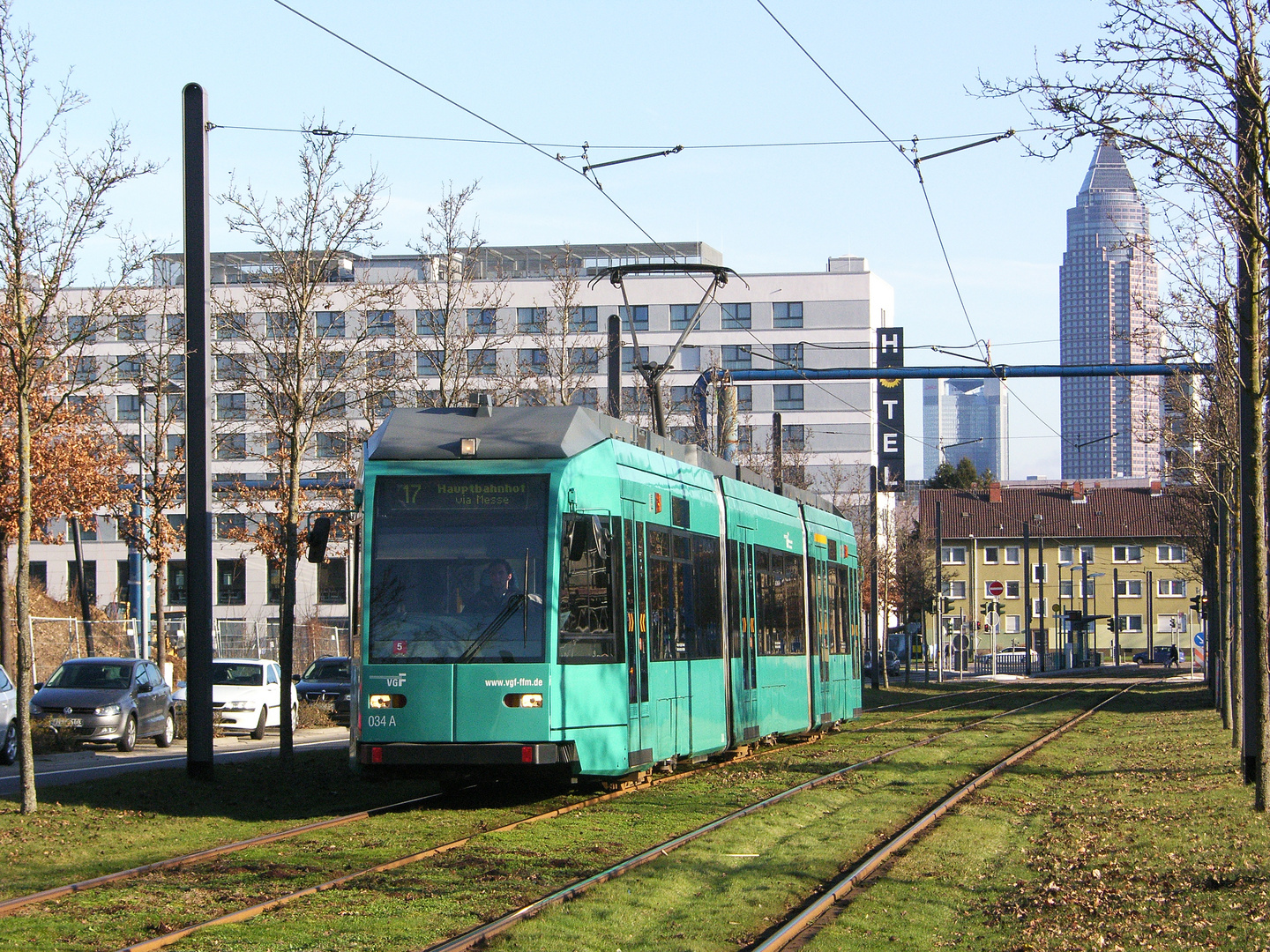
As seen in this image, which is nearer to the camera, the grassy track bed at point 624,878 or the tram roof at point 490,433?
the grassy track bed at point 624,878

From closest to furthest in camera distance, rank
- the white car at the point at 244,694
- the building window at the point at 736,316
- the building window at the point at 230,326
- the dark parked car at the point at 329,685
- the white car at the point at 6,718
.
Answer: the building window at the point at 230,326, the white car at the point at 6,718, the white car at the point at 244,694, the dark parked car at the point at 329,685, the building window at the point at 736,316

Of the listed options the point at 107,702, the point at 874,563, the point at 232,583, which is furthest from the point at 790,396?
the point at 107,702

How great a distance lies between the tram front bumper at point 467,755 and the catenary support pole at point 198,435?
10.5 feet

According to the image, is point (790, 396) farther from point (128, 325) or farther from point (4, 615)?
point (128, 325)

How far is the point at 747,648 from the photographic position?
18.9 metres

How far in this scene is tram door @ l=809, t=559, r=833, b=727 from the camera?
23.0 m

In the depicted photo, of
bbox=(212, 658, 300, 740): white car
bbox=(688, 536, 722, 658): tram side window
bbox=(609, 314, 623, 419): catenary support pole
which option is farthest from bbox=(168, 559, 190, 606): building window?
bbox=(688, 536, 722, 658): tram side window

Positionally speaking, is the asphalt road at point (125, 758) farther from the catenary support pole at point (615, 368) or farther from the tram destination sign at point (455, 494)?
the catenary support pole at point (615, 368)

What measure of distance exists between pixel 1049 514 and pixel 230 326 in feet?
350

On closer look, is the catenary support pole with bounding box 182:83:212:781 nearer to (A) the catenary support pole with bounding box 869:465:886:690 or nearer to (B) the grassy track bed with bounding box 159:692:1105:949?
(B) the grassy track bed with bounding box 159:692:1105:949

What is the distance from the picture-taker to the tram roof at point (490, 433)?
1367 cm

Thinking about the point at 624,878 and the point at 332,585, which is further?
the point at 332,585

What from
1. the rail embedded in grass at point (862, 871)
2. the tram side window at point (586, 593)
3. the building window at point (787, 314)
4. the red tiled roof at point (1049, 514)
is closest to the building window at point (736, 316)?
the building window at point (787, 314)

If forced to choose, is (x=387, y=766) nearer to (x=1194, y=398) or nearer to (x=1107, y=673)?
(x=1194, y=398)
